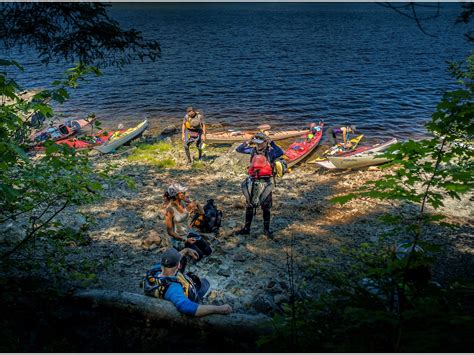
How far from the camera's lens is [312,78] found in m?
41.8

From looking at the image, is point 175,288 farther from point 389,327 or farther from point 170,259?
point 389,327

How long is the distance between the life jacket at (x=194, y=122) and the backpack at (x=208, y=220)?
6.71m

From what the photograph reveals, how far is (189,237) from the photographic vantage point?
7562 mm

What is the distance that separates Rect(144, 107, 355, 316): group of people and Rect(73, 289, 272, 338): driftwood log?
104 mm

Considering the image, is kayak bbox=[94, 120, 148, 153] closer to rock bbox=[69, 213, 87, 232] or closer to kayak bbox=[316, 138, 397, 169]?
rock bbox=[69, 213, 87, 232]

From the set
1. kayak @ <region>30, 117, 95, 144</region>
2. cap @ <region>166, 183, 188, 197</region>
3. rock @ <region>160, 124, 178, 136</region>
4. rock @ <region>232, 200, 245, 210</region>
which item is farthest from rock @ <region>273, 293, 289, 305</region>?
A: rock @ <region>160, 124, 178, 136</region>

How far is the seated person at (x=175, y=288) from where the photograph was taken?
487 cm

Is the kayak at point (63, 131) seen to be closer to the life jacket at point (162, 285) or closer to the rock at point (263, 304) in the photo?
the life jacket at point (162, 285)

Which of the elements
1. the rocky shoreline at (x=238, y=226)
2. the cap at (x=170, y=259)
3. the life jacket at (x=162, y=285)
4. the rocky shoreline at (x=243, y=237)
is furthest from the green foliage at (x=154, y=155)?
the cap at (x=170, y=259)

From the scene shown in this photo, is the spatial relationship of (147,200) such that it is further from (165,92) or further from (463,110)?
(165,92)

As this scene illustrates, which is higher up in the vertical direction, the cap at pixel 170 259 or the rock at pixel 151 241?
the cap at pixel 170 259

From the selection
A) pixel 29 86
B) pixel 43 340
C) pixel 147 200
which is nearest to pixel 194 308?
pixel 43 340

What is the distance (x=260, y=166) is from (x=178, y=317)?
14.7 ft

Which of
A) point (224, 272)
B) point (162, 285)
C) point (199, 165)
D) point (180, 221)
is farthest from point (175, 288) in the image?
point (199, 165)
